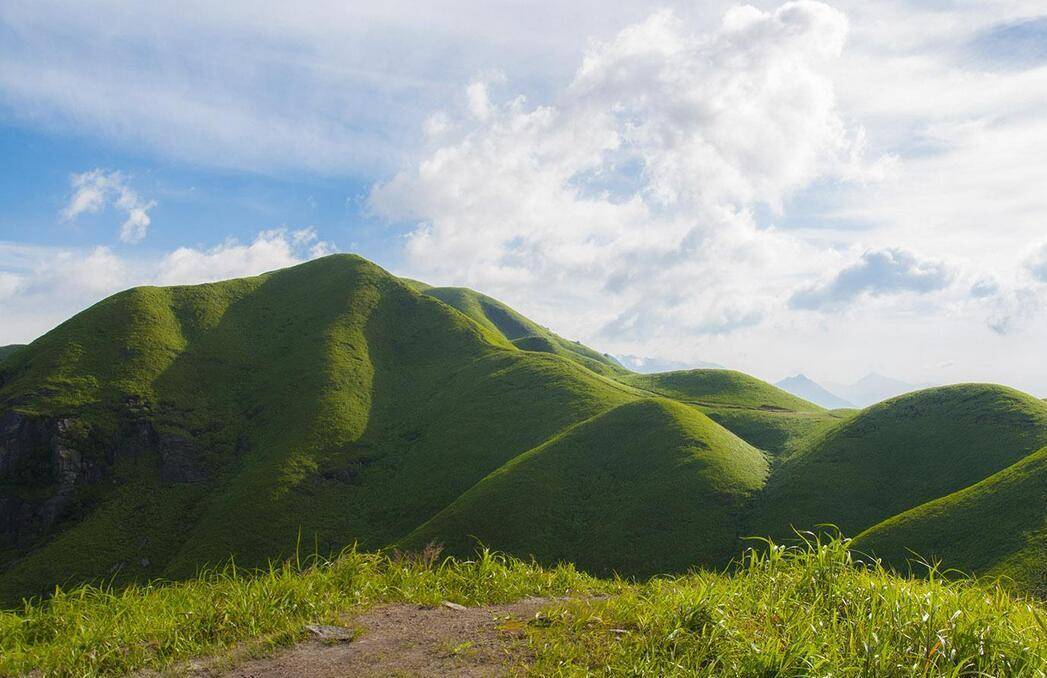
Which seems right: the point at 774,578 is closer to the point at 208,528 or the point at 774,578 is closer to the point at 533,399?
the point at 208,528

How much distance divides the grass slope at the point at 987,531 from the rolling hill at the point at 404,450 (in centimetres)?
39

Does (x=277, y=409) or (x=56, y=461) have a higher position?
(x=277, y=409)

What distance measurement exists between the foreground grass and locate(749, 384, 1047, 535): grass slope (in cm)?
5923

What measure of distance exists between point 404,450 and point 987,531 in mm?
80579

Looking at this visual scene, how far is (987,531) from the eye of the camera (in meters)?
49.8

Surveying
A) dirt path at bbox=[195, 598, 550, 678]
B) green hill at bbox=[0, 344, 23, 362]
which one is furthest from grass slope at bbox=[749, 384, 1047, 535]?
green hill at bbox=[0, 344, 23, 362]

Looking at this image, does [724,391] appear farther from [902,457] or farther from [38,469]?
[38,469]

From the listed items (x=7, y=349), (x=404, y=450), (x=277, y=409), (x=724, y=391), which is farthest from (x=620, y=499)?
(x=7, y=349)

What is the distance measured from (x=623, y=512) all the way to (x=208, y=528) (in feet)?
188

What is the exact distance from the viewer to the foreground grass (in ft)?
25.9

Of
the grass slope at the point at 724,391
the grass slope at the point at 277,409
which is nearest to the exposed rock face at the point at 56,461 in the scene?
the grass slope at the point at 277,409

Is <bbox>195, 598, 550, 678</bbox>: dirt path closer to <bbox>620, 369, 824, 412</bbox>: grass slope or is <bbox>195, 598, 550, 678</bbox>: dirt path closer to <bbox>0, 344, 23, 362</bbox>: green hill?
<bbox>620, 369, 824, 412</bbox>: grass slope

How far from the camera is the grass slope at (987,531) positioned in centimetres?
4491

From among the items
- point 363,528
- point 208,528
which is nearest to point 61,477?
point 208,528
